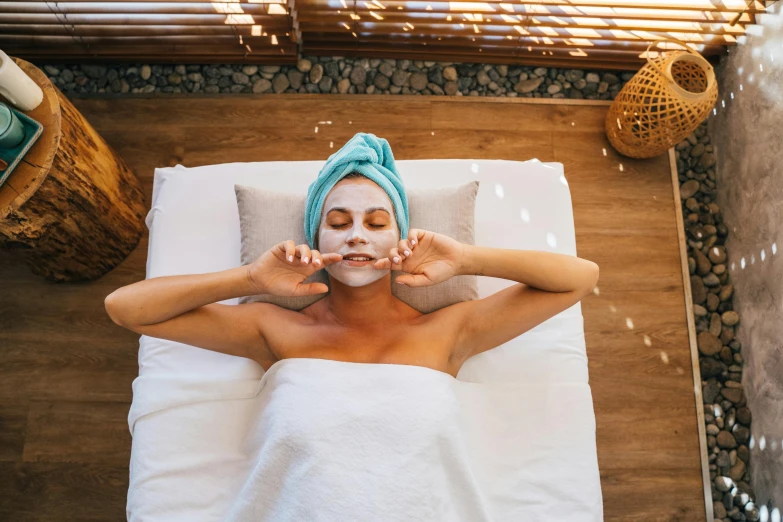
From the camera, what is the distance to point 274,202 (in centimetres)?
195

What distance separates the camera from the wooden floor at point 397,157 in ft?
7.52

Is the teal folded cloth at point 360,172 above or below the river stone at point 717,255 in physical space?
above

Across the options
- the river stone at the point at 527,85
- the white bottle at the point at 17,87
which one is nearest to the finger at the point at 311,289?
the white bottle at the point at 17,87

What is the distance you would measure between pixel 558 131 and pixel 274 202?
148cm

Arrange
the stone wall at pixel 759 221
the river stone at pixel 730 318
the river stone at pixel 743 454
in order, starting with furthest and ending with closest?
the river stone at pixel 730 318
the river stone at pixel 743 454
the stone wall at pixel 759 221

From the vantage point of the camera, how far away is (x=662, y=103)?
2.32 metres

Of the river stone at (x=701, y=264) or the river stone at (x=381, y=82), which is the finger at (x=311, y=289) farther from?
the river stone at (x=701, y=264)

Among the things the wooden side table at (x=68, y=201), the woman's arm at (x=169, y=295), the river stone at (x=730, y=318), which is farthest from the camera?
the river stone at (x=730, y=318)

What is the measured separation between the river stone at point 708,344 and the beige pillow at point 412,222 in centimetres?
123

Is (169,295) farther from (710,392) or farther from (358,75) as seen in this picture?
(710,392)

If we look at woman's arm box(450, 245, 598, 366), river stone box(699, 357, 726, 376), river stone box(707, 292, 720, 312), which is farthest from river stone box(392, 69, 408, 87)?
river stone box(699, 357, 726, 376)

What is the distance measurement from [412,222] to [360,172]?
0.34 m

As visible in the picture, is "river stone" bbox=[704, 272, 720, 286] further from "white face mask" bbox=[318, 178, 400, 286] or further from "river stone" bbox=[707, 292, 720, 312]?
"white face mask" bbox=[318, 178, 400, 286]

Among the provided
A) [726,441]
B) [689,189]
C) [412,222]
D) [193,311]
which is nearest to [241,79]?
[412,222]
